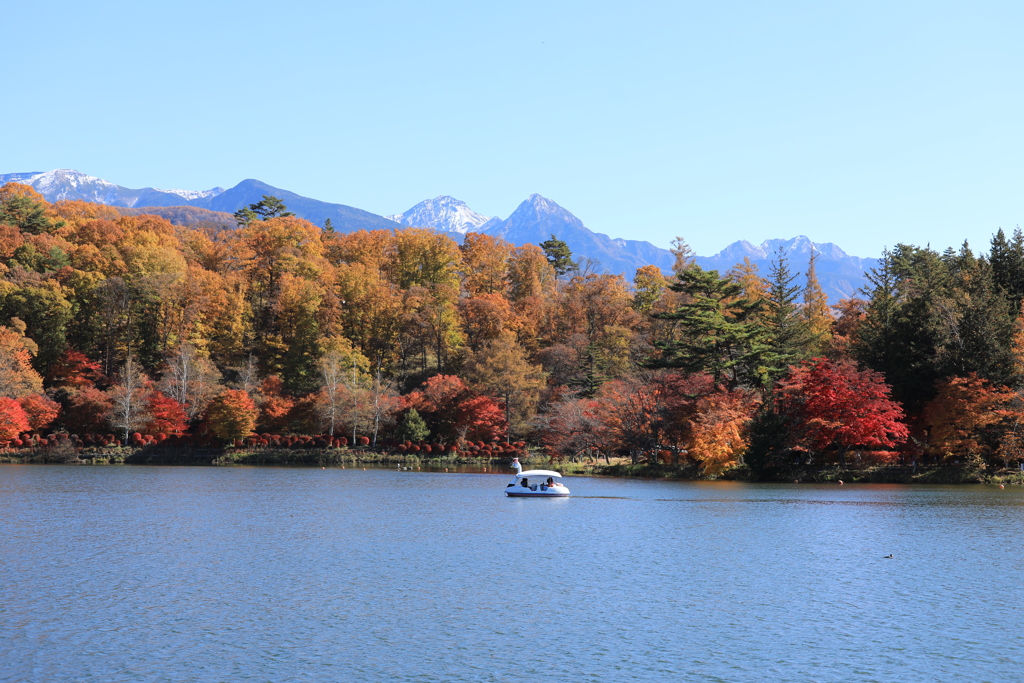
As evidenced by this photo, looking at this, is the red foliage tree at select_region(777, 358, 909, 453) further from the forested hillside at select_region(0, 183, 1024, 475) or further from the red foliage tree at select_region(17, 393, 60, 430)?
the red foliage tree at select_region(17, 393, 60, 430)

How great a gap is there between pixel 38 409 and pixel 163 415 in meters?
9.57

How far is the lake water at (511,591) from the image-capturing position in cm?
1566

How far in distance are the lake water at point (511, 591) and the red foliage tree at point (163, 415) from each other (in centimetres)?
3186

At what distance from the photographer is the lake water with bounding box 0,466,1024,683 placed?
51.4ft

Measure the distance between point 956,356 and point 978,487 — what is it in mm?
7459

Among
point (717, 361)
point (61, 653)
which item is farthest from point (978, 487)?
point (61, 653)

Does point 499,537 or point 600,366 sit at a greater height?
point 600,366

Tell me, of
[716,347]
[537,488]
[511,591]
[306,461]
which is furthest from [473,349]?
[511,591]

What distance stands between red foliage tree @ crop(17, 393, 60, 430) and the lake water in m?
33.1

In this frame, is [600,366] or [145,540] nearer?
[145,540]

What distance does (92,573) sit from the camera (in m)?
22.9

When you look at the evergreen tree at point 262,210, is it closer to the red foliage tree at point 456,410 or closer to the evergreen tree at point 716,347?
the red foliage tree at point 456,410

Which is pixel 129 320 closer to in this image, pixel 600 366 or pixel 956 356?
pixel 600 366

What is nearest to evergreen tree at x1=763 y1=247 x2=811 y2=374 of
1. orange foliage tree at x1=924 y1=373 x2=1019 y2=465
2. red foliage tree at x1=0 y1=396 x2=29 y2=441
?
orange foliage tree at x1=924 y1=373 x2=1019 y2=465
